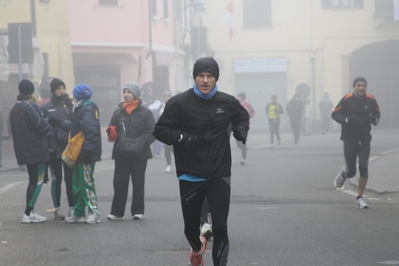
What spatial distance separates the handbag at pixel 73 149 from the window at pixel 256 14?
39757mm

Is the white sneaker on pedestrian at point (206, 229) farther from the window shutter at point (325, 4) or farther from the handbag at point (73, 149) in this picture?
the window shutter at point (325, 4)

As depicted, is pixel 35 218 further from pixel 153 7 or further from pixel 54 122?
pixel 153 7

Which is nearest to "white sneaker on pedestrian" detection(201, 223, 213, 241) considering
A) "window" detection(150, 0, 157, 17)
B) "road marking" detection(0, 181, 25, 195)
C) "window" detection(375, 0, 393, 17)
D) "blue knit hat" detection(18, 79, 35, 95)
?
"blue knit hat" detection(18, 79, 35, 95)

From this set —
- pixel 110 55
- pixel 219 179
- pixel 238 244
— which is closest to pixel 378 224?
pixel 238 244

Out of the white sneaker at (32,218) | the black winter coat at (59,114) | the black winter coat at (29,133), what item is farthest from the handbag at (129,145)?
the white sneaker at (32,218)

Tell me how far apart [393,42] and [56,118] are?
38.3 meters

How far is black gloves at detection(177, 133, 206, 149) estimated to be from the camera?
6.84m

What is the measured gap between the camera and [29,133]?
447 inches

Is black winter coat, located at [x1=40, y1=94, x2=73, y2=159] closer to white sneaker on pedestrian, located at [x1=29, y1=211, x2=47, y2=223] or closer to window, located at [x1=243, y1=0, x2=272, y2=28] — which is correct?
white sneaker on pedestrian, located at [x1=29, y1=211, x2=47, y2=223]

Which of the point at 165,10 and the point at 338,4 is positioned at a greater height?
the point at 338,4

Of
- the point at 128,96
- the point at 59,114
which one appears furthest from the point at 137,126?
the point at 59,114

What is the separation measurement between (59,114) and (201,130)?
4.89 m

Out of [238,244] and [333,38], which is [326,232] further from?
[333,38]

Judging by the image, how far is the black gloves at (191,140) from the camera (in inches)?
269
